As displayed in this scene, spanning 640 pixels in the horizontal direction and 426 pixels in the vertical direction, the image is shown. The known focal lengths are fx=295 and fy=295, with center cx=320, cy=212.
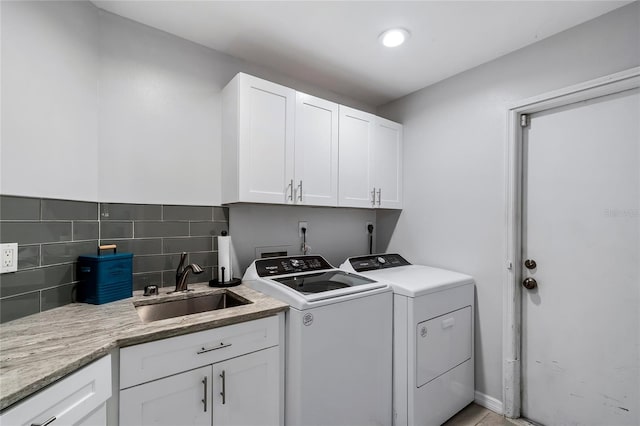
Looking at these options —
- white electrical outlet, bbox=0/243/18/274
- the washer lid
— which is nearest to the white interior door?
the washer lid

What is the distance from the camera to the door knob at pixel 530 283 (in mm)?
1991

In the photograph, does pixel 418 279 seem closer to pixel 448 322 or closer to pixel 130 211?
pixel 448 322

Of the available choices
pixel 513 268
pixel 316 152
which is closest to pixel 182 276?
pixel 316 152

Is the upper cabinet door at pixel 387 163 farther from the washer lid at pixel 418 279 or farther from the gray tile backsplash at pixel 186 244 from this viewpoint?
the gray tile backsplash at pixel 186 244

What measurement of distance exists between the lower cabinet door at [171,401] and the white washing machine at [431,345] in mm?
1144

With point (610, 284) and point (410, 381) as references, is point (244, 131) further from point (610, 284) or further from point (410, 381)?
point (610, 284)

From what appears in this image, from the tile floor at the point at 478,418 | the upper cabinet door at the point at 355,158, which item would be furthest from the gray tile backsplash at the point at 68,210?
the tile floor at the point at 478,418

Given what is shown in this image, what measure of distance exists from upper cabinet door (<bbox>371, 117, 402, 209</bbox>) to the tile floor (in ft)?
5.33

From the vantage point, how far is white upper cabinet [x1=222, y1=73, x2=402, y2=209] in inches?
73.4

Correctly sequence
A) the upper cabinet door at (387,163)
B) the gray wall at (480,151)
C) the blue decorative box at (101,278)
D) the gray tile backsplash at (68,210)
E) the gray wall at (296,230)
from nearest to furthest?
the gray tile backsplash at (68,210), the blue decorative box at (101,278), the gray wall at (480,151), the gray wall at (296,230), the upper cabinet door at (387,163)

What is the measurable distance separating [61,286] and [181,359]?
29.0 inches

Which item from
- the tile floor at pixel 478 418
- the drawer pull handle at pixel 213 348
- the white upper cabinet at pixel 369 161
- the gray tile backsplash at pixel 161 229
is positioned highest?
the white upper cabinet at pixel 369 161

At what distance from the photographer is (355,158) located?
2.42m

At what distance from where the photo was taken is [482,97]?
Result: 2203 mm
